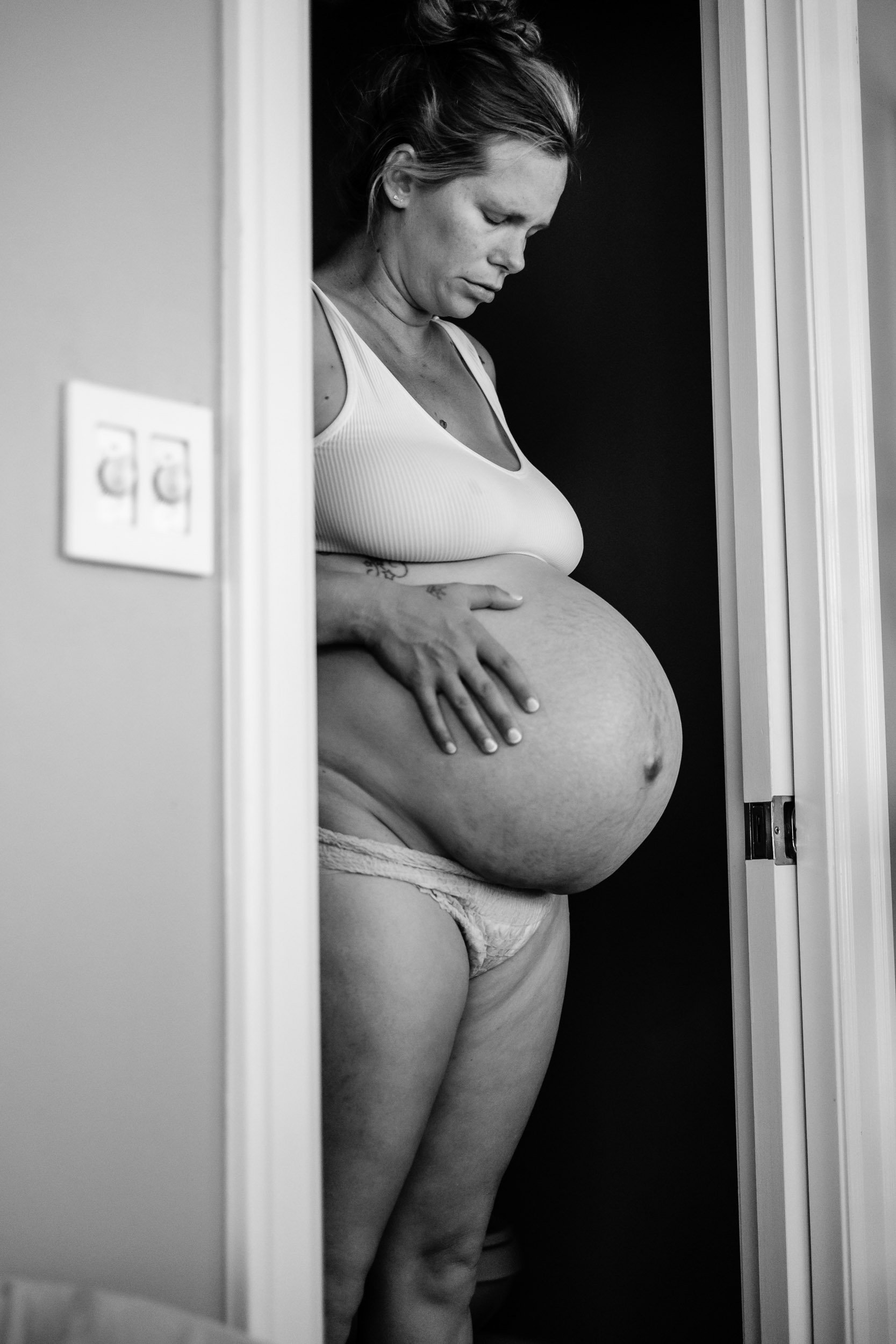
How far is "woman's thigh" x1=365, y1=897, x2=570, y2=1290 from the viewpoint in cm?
128

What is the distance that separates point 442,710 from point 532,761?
0.33ft

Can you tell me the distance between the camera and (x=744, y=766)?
4.58ft

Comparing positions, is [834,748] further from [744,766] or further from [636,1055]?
[636,1055]

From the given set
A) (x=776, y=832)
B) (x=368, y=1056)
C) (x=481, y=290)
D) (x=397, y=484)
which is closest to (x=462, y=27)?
(x=481, y=290)

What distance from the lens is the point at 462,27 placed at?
1.45 m

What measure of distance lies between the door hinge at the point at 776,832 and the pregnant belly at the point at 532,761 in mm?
156

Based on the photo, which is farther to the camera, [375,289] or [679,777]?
[679,777]

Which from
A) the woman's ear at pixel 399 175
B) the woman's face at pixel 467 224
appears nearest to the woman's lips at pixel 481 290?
the woman's face at pixel 467 224

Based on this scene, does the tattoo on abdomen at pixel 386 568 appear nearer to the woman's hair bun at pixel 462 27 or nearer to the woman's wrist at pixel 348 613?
the woman's wrist at pixel 348 613

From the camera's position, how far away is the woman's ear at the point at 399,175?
1.40 metres

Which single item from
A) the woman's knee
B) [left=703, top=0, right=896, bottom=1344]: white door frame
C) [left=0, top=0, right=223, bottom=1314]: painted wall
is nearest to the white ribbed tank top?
[left=703, top=0, right=896, bottom=1344]: white door frame

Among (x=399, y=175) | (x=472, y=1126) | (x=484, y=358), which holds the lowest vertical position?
(x=472, y=1126)

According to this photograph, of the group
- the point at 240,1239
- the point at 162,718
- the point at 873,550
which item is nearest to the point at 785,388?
the point at 873,550

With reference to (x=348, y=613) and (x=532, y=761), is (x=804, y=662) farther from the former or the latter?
(x=348, y=613)
